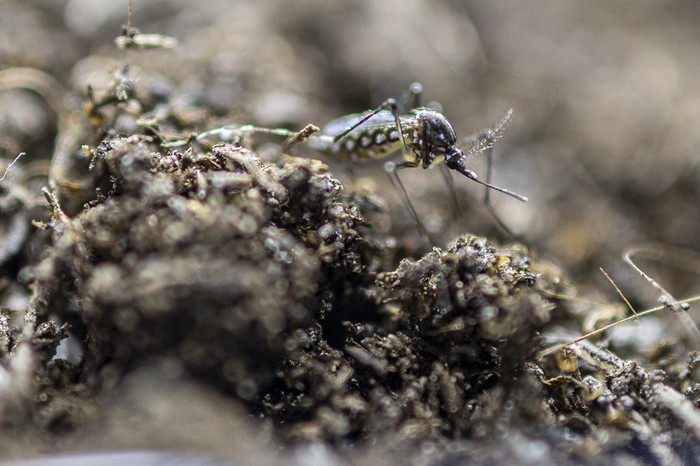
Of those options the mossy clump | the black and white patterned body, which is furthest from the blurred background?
the mossy clump

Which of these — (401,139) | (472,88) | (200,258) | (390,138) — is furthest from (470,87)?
(200,258)

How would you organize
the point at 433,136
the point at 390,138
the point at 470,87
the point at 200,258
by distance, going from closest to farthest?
the point at 200,258
the point at 433,136
the point at 390,138
the point at 470,87

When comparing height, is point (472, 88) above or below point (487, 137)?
above

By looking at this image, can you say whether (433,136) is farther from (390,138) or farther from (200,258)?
(200,258)

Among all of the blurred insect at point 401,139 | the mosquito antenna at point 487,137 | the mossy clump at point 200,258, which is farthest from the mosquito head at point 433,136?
the mossy clump at point 200,258

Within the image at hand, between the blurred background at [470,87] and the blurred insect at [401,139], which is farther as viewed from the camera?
the blurred background at [470,87]

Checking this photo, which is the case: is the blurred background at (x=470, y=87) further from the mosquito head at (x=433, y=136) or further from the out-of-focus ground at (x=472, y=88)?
the mosquito head at (x=433, y=136)

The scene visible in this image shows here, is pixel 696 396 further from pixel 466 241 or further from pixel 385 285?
pixel 385 285
